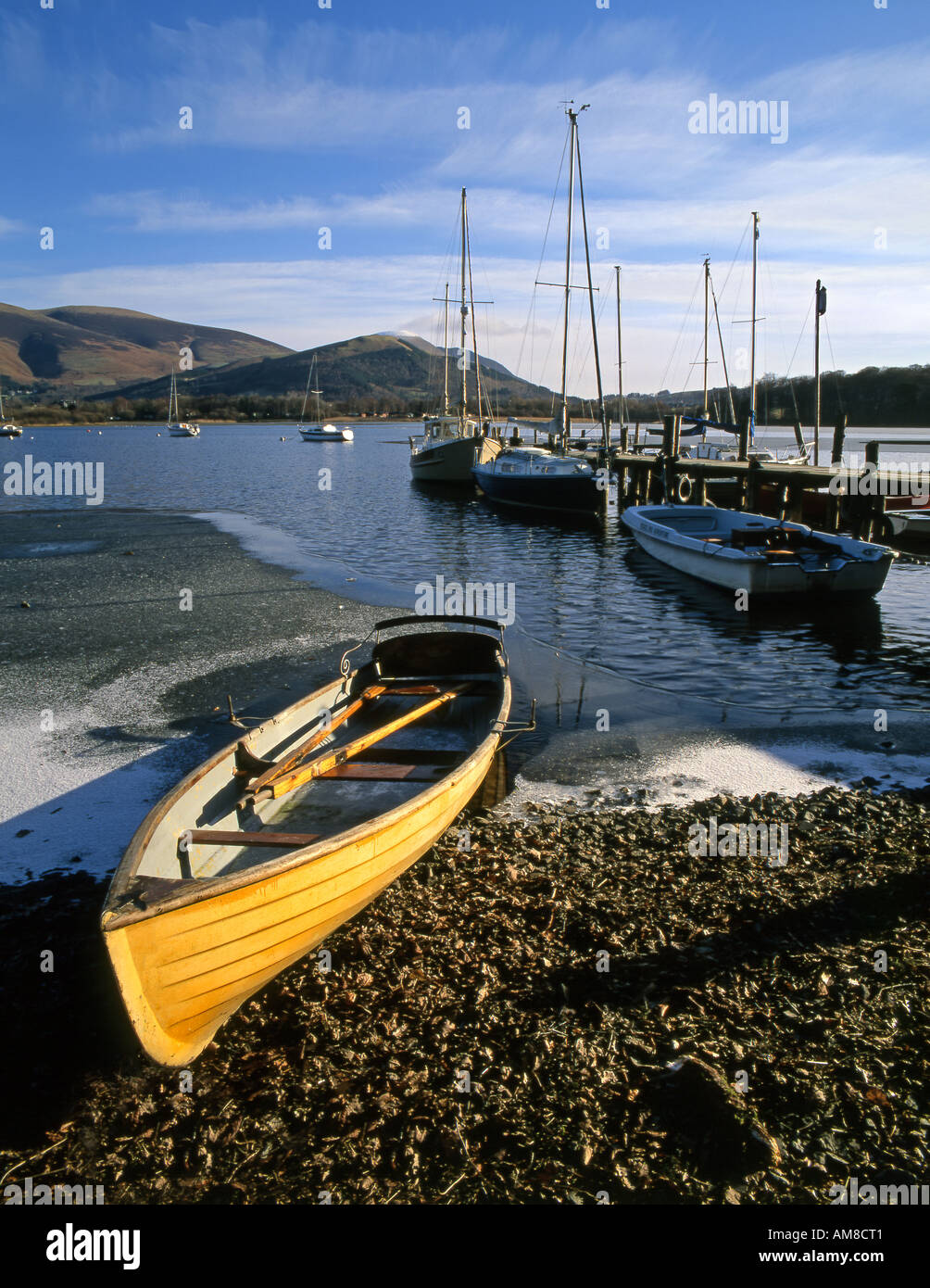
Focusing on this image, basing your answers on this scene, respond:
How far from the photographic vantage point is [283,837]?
5980mm

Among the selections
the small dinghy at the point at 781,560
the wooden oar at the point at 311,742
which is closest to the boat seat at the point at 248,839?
the wooden oar at the point at 311,742

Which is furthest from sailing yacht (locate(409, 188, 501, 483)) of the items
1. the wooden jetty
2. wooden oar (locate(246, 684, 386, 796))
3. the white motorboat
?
wooden oar (locate(246, 684, 386, 796))

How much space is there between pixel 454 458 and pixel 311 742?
43053 mm

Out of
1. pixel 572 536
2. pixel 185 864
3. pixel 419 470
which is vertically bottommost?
pixel 185 864

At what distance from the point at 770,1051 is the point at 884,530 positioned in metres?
24.1

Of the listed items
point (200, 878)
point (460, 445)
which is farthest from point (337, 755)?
point (460, 445)

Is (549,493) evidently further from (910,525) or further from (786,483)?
(910,525)

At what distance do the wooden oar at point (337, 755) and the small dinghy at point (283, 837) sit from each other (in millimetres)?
21

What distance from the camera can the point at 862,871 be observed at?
6828 mm

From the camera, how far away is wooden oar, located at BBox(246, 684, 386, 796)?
6992 mm

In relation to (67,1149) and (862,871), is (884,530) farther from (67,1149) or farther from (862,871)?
(67,1149)

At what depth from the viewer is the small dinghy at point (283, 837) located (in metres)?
4.34

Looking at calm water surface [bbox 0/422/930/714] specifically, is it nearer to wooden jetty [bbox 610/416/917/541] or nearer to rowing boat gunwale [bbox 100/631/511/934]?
wooden jetty [bbox 610/416/917/541]
